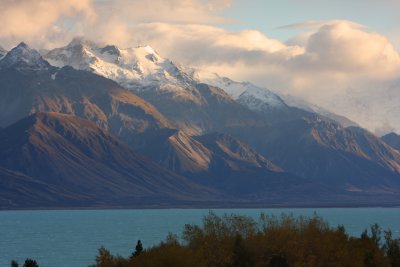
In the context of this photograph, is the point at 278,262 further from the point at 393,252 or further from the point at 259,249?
the point at 393,252

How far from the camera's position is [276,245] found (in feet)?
489

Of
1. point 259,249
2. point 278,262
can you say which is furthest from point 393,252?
point 278,262

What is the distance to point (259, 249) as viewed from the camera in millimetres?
148625

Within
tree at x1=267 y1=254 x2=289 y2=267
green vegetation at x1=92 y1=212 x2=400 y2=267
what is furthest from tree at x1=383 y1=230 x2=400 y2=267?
tree at x1=267 y1=254 x2=289 y2=267

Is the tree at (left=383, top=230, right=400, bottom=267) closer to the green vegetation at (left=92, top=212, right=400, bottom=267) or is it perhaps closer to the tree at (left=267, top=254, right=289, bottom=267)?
the green vegetation at (left=92, top=212, right=400, bottom=267)

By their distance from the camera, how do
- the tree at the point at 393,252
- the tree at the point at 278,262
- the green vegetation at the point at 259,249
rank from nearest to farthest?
the tree at the point at 278,262 < the green vegetation at the point at 259,249 < the tree at the point at 393,252

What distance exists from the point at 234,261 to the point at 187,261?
10672 mm

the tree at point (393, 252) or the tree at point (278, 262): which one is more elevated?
the tree at point (393, 252)

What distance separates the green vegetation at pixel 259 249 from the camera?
132375mm

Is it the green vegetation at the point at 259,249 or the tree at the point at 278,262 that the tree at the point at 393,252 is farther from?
the tree at the point at 278,262

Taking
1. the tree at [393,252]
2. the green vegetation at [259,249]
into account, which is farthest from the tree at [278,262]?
the tree at [393,252]

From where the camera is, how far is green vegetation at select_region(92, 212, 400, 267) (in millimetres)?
132375

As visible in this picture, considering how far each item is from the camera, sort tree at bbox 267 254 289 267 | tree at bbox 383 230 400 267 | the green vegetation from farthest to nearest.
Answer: tree at bbox 383 230 400 267 < the green vegetation < tree at bbox 267 254 289 267

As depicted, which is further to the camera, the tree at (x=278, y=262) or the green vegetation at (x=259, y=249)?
the green vegetation at (x=259, y=249)
